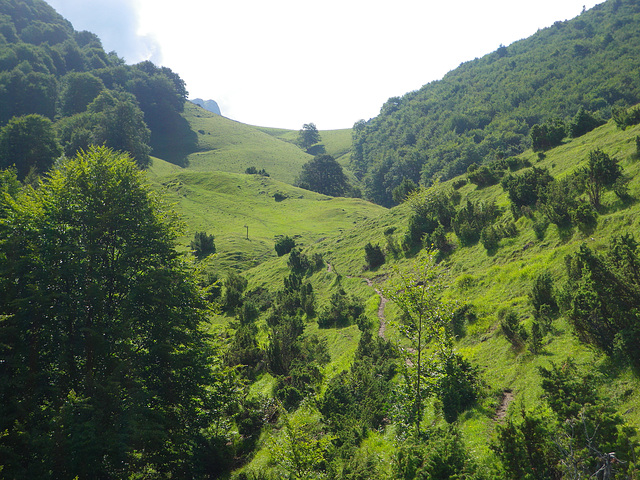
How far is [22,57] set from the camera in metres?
116

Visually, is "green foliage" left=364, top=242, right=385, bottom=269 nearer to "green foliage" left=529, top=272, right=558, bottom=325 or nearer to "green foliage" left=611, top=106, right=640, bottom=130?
"green foliage" left=529, top=272, right=558, bottom=325

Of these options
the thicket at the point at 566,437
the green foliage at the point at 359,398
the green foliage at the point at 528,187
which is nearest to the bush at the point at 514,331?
the green foliage at the point at 359,398

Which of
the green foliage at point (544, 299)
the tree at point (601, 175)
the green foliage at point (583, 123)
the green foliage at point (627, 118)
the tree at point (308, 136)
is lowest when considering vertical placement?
the green foliage at point (544, 299)

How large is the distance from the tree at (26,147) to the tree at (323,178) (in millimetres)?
63303

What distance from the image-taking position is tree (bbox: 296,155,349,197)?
108625 mm

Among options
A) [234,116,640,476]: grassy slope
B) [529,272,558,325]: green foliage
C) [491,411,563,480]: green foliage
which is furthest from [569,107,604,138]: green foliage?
[491,411,563,480]: green foliage

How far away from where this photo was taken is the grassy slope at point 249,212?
5694 cm

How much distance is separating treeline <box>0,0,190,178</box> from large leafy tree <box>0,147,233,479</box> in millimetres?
66830

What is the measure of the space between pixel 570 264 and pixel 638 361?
21.5 feet

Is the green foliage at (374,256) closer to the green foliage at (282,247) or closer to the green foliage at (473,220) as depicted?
the green foliage at (473,220)

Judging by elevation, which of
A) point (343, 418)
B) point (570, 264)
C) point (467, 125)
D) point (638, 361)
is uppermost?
point (467, 125)

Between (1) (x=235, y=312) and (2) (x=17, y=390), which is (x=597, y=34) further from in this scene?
(2) (x=17, y=390)

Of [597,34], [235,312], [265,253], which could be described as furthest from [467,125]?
[235,312]

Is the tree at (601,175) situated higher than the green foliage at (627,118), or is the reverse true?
the green foliage at (627,118)
